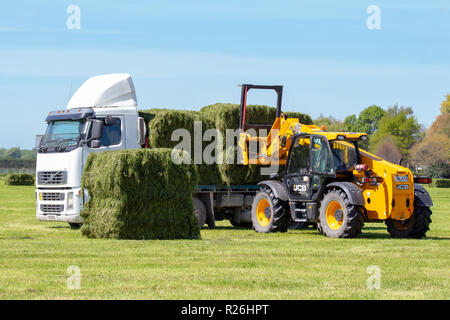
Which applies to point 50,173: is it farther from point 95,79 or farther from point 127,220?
point 127,220

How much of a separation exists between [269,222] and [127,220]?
537 cm

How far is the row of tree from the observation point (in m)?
107

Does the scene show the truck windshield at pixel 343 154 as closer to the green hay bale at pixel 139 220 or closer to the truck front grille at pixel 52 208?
the green hay bale at pixel 139 220

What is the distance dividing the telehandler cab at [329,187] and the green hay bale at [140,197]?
3.64 m

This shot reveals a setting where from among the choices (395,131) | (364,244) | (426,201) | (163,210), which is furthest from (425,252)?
(395,131)

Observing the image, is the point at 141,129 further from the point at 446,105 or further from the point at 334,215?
the point at 446,105

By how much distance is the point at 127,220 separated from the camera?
17984mm

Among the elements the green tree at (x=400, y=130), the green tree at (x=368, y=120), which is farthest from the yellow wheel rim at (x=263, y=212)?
the green tree at (x=368, y=120)

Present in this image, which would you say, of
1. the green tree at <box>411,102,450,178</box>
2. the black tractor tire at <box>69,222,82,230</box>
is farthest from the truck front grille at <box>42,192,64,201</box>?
the green tree at <box>411,102,450,178</box>

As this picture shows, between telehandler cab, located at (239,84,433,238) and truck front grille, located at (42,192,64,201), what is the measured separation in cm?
539

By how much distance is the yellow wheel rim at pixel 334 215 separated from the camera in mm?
19812

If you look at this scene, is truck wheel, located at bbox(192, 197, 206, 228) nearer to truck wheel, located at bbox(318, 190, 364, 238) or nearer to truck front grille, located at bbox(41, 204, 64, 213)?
truck front grille, located at bbox(41, 204, 64, 213)

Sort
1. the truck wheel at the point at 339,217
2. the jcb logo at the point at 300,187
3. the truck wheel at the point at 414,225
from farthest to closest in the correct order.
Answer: the jcb logo at the point at 300,187
the truck wheel at the point at 414,225
the truck wheel at the point at 339,217

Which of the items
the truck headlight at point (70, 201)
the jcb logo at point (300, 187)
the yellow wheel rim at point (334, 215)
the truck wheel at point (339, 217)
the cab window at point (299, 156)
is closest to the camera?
the truck wheel at point (339, 217)
